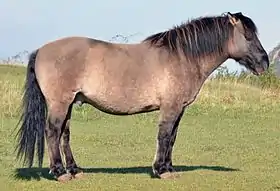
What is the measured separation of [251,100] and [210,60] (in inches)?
555

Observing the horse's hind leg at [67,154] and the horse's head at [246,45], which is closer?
the horse's hind leg at [67,154]

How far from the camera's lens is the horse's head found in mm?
10031

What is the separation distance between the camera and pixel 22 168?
35.4ft

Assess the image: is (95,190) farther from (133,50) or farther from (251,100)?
(251,100)

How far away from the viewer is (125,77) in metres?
9.61

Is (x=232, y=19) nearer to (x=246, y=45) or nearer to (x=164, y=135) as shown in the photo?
(x=246, y=45)

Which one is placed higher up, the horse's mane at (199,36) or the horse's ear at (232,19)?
the horse's ear at (232,19)

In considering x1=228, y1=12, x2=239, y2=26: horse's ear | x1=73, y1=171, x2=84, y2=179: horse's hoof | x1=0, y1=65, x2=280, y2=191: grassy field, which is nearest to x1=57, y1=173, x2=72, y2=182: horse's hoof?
x1=0, y1=65, x2=280, y2=191: grassy field

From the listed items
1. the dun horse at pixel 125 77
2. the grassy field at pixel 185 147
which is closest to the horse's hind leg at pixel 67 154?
the dun horse at pixel 125 77

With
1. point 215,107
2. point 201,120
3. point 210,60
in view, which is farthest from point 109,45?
point 215,107

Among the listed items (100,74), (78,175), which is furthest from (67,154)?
(100,74)

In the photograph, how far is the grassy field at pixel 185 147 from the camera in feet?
30.9

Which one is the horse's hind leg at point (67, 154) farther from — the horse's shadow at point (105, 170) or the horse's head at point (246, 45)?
the horse's head at point (246, 45)

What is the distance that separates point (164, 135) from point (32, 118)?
5.91ft
